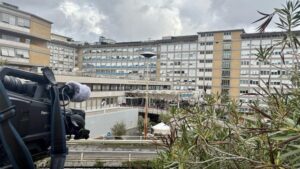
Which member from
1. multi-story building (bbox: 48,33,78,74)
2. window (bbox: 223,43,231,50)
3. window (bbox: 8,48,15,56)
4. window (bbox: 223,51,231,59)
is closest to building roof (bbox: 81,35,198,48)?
multi-story building (bbox: 48,33,78,74)

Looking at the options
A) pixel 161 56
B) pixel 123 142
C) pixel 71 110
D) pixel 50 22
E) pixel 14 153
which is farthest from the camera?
pixel 161 56

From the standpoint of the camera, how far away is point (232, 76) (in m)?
54.6

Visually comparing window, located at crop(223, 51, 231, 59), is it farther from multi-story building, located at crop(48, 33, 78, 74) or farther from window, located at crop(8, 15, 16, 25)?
window, located at crop(8, 15, 16, 25)

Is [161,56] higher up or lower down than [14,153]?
higher up

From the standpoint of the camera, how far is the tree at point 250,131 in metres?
1.49

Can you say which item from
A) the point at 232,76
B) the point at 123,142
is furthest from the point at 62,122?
the point at 232,76

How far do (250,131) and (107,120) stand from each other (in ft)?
78.5

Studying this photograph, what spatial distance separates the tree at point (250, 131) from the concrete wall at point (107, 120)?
1888cm

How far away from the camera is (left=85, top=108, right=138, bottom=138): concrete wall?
2222 centimetres

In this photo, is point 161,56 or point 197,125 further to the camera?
point 161,56

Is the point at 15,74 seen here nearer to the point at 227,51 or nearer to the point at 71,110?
the point at 71,110

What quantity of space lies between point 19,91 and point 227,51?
183 ft

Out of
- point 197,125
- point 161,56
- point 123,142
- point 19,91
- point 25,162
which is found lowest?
point 123,142

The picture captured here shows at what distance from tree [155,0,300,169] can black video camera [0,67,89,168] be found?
837 millimetres
